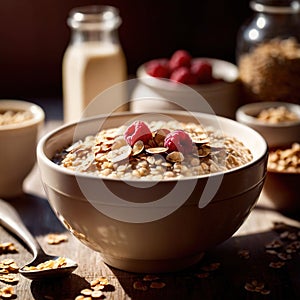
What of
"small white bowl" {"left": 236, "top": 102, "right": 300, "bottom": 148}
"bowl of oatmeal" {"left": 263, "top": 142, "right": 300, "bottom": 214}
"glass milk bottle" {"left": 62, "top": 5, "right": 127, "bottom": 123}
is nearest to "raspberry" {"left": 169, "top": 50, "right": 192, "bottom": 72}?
"glass milk bottle" {"left": 62, "top": 5, "right": 127, "bottom": 123}

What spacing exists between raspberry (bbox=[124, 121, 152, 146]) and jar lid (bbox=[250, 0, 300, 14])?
0.67m

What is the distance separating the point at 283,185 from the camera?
1.24m

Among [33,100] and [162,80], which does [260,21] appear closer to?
[162,80]

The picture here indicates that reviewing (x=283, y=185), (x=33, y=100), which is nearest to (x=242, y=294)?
(x=283, y=185)

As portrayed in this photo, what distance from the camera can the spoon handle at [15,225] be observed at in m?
1.10

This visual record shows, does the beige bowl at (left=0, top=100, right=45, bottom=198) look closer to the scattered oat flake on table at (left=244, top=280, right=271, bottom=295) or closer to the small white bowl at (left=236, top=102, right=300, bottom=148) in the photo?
the small white bowl at (left=236, top=102, right=300, bottom=148)

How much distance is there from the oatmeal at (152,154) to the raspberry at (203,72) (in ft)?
1.50

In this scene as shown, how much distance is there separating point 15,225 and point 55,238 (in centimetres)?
7

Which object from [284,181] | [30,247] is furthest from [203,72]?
[30,247]

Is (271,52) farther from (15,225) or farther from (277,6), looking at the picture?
(15,225)

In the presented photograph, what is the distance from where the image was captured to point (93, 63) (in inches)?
61.8

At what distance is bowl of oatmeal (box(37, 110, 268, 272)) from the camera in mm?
949

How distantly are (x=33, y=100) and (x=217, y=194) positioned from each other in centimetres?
102

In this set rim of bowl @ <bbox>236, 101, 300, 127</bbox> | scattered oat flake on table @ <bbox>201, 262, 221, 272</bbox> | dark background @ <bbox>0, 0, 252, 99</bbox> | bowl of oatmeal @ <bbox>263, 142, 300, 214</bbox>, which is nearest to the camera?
scattered oat flake on table @ <bbox>201, 262, 221, 272</bbox>
